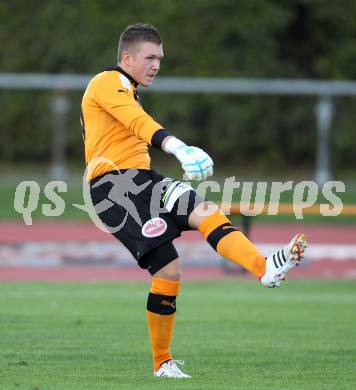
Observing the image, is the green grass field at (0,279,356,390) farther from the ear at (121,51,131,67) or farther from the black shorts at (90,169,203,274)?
the ear at (121,51,131,67)

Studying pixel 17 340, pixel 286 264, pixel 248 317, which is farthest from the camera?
pixel 248 317

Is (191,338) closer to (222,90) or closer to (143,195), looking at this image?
(143,195)

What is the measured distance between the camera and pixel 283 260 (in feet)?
17.5

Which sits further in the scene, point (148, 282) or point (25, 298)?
point (148, 282)

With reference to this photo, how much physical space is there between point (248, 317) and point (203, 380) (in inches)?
129

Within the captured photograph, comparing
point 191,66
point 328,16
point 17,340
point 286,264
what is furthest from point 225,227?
point 328,16

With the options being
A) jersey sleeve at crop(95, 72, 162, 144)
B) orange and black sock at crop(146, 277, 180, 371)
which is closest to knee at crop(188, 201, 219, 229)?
orange and black sock at crop(146, 277, 180, 371)

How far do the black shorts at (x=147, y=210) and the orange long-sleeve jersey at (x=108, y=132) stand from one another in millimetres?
71

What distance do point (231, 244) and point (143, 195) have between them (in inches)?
22.9

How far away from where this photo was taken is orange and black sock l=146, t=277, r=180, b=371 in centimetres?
582

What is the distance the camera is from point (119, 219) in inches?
230

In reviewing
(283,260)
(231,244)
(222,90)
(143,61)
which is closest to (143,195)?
(231,244)

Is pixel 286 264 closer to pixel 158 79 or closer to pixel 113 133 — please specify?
pixel 113 133

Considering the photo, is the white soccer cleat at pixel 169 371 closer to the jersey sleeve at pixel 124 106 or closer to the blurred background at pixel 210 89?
the jersey sleeve at pixel 124 106
